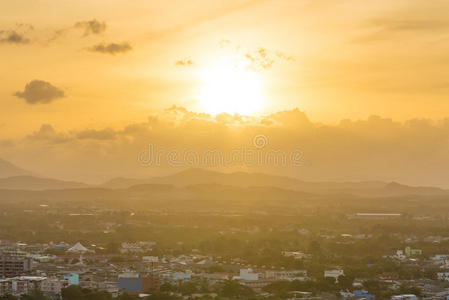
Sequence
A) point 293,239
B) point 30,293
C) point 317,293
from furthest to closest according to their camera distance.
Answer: point 293,239 < point 317,293 < point 30,293

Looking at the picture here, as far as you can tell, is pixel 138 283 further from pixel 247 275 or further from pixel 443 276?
pixel 443 276

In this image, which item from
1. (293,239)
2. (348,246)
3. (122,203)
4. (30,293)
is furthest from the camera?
(122,203)

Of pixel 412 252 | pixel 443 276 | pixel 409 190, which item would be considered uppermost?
pixel 409 190

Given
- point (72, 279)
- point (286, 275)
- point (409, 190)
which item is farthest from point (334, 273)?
point (409, 190)

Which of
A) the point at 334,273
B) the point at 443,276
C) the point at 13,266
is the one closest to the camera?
the point at 13,266

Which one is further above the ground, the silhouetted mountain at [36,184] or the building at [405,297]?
the silhouetted mountain at [36,184]

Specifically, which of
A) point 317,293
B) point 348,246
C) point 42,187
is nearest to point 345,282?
point 317,293

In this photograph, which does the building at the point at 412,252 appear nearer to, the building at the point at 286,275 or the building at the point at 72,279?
the building at the point at 286,275

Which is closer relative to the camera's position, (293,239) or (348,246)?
(348,246)

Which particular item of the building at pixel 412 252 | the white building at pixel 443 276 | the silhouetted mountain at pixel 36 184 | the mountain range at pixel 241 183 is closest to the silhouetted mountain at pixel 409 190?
the mountain range at pixel 241 183

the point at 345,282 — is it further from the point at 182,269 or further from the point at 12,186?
the point at 12,186

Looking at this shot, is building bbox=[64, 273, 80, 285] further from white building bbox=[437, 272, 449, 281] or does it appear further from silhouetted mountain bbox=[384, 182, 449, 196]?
silhouetted mountain bbox=[384, 182, 449, 196]
